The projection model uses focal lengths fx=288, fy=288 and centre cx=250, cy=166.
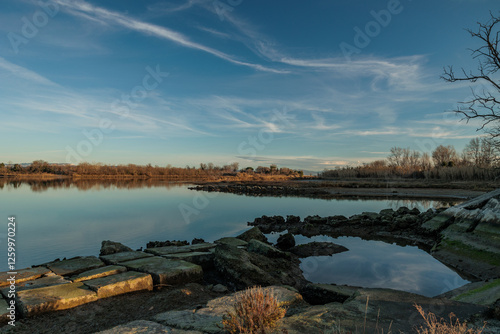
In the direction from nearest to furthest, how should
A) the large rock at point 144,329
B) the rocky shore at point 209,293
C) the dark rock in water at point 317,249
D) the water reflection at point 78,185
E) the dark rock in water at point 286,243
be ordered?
the large rock at point 144,329, the rocky shore at point 209,293, the dark rock in water at point 317,249, the dark rock in water at point 286,243, the water reflection at point 78,185

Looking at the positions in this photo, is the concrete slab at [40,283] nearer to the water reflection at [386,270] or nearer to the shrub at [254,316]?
the shrub at [254,316]

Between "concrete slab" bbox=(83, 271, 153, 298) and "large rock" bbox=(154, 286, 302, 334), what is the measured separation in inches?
61.9

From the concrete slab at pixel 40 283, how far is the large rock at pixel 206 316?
95.2 inches

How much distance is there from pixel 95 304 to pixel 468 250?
10.8 meters

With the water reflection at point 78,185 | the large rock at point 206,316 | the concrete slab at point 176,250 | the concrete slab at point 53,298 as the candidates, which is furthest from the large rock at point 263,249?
the water reflection at point 78,185

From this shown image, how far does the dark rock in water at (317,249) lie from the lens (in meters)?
10.2

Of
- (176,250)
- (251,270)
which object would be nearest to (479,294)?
(251,270)

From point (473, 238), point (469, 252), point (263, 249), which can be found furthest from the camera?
point (473, 238)

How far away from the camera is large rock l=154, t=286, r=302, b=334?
355 centimetres

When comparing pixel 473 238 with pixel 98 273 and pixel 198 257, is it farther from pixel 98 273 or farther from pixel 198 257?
pixel 98 273

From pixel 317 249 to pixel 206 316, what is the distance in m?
7.49

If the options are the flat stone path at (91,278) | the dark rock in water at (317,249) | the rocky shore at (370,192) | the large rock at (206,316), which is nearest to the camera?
the large rock at (206,316)

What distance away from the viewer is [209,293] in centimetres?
568

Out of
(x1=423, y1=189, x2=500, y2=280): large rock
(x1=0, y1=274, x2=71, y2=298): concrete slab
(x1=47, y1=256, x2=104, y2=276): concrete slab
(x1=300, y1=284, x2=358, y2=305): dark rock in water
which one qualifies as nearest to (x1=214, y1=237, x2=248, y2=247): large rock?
(x1=47, y1=256, x2=104, y2=276): concrete slab
